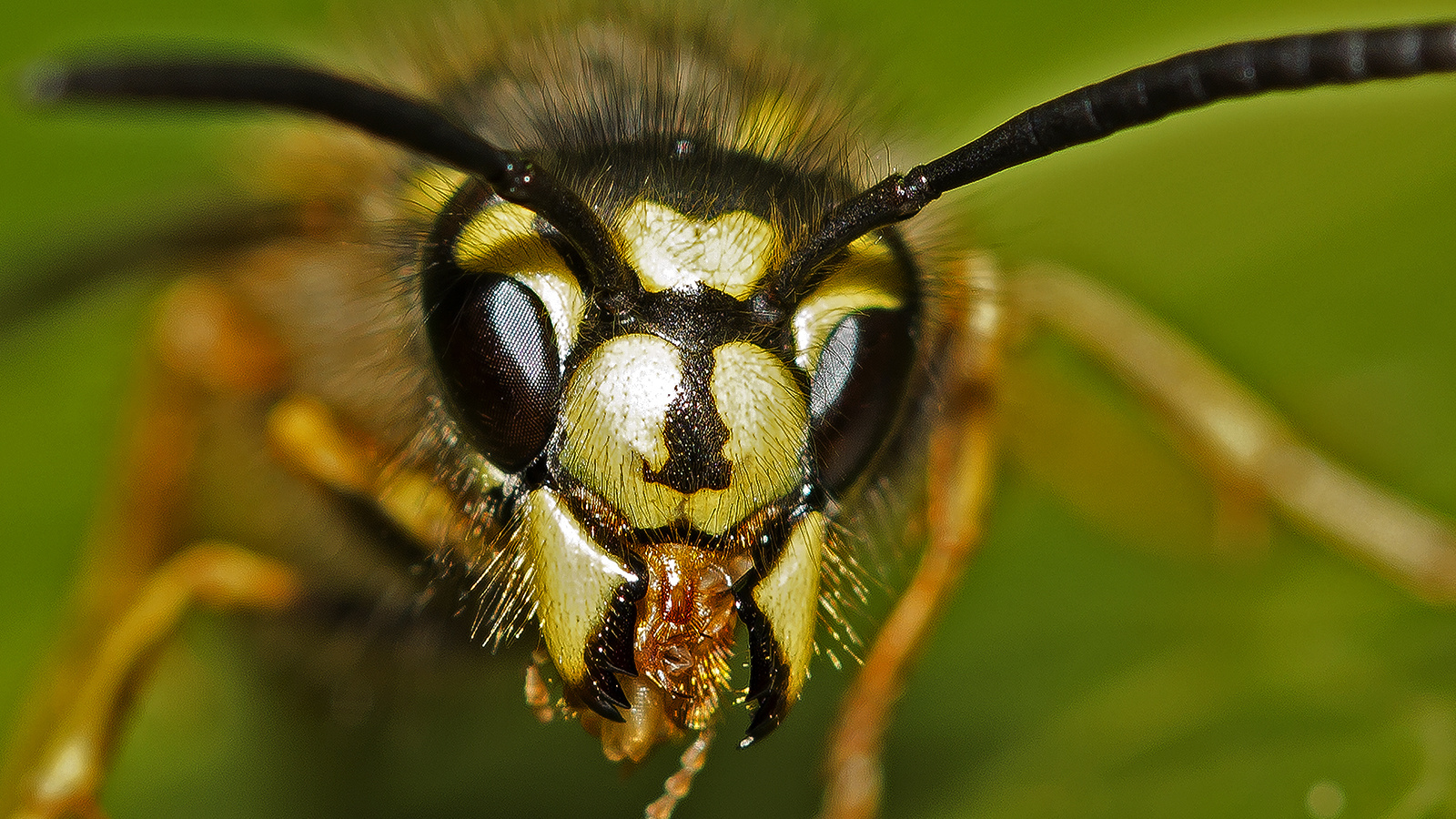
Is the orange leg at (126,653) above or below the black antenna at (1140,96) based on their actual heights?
below

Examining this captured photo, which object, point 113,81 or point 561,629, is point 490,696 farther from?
point 113,81

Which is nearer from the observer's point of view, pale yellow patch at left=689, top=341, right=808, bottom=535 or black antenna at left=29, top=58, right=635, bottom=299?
black antenna at left=29, top=58, right=635, bottom=299

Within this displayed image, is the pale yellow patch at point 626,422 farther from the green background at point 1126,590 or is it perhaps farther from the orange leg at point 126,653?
the orange leg at point 126,653

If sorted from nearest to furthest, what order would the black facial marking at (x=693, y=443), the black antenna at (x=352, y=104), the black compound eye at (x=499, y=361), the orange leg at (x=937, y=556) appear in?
1. the black antenna at (x=352, y=104)
2. the black facial marking at (x=693, y=443)
3. the black compound eye at (x=499, y=361)
4. the orange leg at (x=937, y=556)

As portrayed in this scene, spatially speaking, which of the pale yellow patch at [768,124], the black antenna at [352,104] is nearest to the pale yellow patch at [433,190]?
the black antenna at [352,104]

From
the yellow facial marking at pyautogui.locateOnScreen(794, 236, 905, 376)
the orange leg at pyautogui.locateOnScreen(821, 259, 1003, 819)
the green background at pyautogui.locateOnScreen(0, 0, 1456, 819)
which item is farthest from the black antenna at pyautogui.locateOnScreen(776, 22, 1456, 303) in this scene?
the orange leg at pyautogui.locateOnScreen(821, 259, 1003, 819)

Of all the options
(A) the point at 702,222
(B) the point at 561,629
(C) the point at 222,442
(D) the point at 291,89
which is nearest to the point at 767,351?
(A) the point at 702,222

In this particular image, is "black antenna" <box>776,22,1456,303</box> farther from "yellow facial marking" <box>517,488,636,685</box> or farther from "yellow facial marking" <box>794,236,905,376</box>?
"yellow facial marking" <box>517,488,636,685</box>
